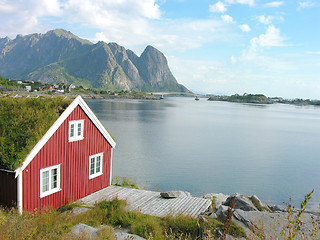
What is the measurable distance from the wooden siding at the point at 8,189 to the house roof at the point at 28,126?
0.40 m

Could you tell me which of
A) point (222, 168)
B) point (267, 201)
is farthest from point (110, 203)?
point (222, 168)

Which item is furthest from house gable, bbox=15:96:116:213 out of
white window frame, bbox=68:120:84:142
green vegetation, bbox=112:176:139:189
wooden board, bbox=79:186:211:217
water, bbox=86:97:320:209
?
water, bbox=86:97:320:209

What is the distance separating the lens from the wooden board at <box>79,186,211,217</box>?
12.3 metres

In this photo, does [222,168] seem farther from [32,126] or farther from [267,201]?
[32,126]

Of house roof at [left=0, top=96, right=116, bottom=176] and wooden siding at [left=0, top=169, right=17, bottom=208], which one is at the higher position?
house roof at [left=0, top=96, right=116, bottom=176]

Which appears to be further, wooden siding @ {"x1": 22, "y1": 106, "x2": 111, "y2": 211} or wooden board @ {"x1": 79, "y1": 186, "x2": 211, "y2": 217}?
wooden board @ {"x1": 79, "y1": 186, "x2": 211, "y2": 217}

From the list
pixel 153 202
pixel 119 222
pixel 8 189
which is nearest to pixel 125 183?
pixel 153 202

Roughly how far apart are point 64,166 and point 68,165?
0.87 ft

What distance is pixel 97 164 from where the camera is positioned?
15.4 m

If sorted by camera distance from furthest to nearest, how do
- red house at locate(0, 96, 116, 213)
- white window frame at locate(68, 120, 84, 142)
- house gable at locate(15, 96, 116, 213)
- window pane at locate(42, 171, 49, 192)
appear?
white window frame at locate(68, 120, 84, 142), window pane at locate(42, 171, 49, 192), house gable at locate(15, 96, 116, 213), red house at locate(0, 96, 116, 213)

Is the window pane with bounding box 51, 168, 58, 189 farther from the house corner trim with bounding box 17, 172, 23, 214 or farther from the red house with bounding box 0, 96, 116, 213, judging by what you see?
the house corner trim with bounding box 17, 172, 23, 214

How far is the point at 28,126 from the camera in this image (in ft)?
38.3

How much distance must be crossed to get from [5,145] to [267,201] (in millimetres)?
19432

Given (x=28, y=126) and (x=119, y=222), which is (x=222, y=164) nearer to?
(x=119, y=222)
